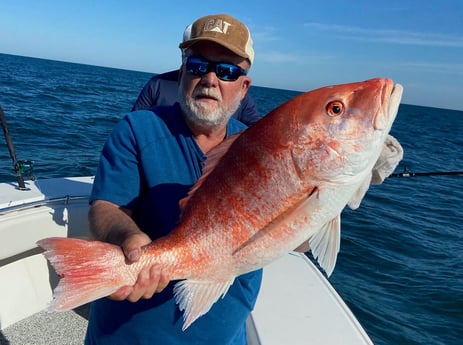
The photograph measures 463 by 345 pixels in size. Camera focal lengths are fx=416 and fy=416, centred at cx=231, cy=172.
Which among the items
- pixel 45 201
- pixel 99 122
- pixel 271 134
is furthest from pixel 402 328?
pixel 99 122

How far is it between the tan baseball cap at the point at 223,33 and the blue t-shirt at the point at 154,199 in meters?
0.40

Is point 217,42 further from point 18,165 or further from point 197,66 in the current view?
point 18,165

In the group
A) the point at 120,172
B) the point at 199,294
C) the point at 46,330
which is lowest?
the point at 46,330

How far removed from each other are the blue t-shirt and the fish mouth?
74cm

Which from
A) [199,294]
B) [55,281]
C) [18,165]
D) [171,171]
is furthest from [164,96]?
[199,294]

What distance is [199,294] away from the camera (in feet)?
4.98

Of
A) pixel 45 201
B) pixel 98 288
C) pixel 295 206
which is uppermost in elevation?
pixel 295 206

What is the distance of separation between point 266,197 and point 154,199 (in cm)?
55

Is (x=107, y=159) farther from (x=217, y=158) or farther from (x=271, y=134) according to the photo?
(x=271, y=134)

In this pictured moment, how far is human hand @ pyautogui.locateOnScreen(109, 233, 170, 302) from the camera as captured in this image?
4.62ft

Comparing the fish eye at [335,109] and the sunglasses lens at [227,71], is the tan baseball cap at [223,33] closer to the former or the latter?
the sunglasses lens at [227,71]

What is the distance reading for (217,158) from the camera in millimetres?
1528

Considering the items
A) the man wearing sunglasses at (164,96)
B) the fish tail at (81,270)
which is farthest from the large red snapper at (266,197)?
the man wearing sunglasses at (164,96)

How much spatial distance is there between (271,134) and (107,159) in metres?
0.72
